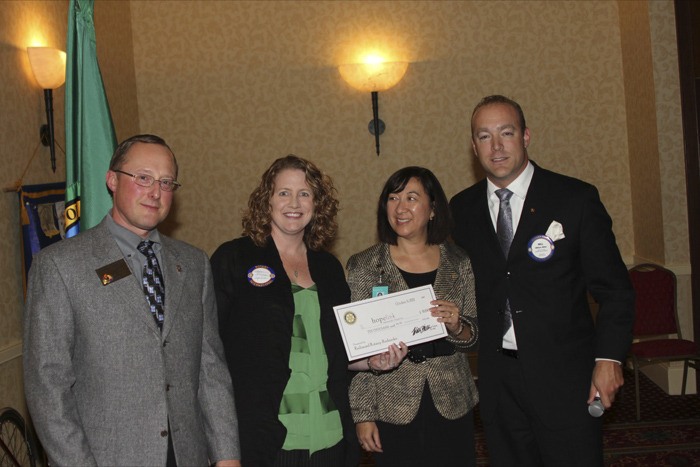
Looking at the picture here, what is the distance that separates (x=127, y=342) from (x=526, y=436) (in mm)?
1727

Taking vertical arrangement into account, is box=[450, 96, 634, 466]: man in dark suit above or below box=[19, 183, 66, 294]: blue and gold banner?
below

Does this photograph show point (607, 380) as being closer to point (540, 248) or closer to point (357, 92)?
point (540, 248)

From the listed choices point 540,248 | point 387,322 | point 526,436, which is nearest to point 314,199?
point 387,322

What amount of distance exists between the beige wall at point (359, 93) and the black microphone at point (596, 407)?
4075 millimetres

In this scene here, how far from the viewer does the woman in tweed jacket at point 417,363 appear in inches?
114

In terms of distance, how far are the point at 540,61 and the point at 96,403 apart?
5.69m

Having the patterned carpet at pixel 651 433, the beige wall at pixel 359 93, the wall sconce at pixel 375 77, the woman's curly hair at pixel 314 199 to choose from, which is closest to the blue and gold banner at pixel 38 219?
the woman's curly hair at pixel 314 199

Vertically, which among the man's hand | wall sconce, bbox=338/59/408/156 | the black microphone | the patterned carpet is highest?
wall sconce, bbox=338/59/408/156

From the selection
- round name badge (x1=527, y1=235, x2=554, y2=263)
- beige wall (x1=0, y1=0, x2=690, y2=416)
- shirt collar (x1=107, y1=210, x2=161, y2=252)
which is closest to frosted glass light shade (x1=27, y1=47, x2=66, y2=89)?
beige wall (x1=0, y1=0, x2=690, y2=416)

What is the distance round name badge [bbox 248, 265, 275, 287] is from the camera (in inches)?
108

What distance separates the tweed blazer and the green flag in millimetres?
1526

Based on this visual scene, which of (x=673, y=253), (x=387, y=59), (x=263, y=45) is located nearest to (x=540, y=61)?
(x=387, y=59)

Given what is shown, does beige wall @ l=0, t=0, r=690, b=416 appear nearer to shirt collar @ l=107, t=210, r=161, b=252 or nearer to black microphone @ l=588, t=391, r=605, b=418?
black microphone @ l=588, t=391, r=605, b=418

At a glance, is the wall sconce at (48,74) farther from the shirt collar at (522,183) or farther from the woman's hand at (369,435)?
the shirt collar at (522,183)
